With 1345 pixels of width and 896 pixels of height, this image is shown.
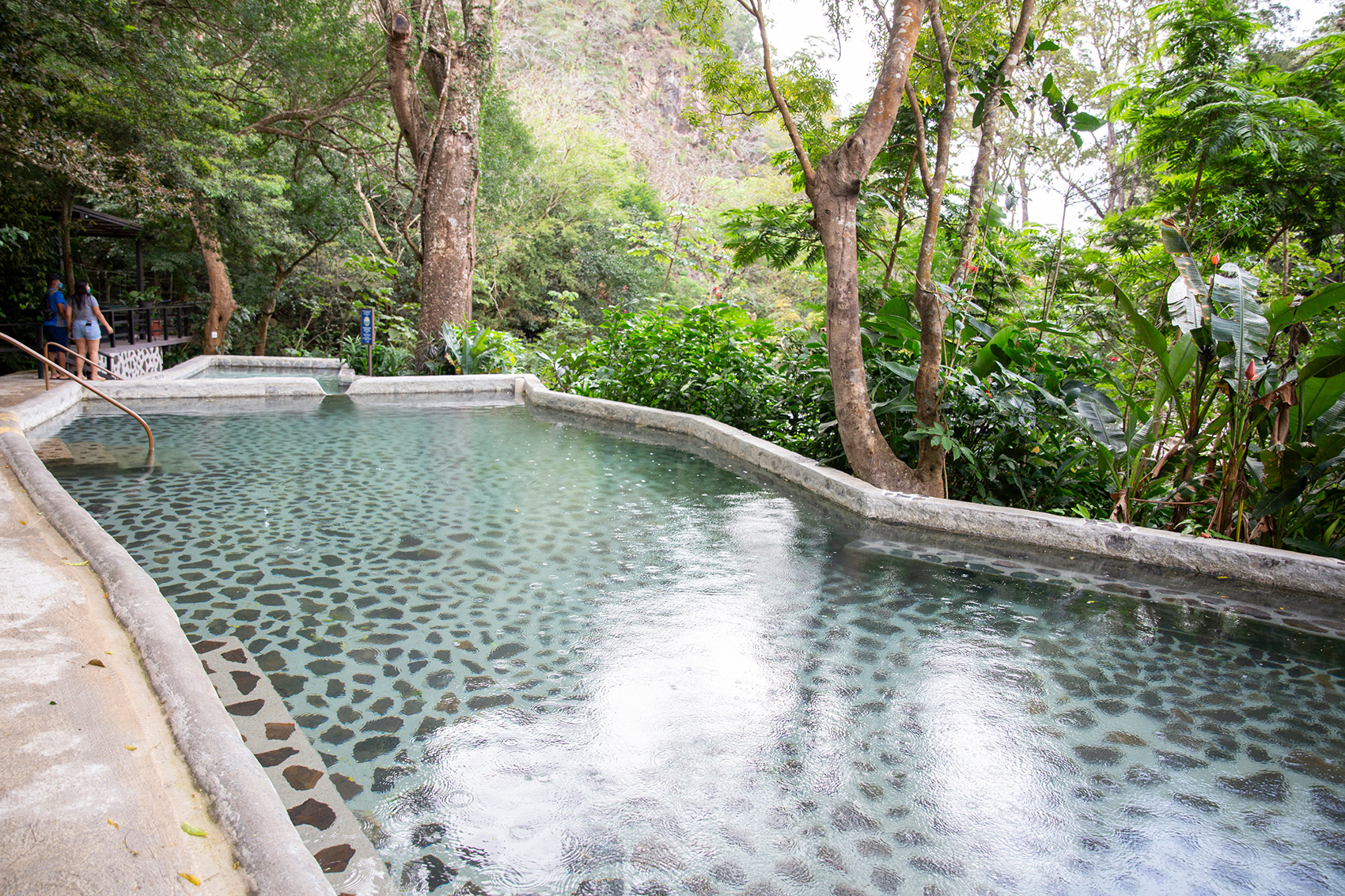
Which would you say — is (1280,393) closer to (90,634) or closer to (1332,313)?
(1332,313)

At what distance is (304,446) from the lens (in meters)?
7.28

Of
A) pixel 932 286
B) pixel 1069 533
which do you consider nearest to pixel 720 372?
pixel 932 286

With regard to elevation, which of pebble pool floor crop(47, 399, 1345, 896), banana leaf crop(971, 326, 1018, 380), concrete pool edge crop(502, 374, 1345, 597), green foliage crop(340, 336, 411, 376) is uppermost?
banana leaf crop(971, 326, 1018, 380)

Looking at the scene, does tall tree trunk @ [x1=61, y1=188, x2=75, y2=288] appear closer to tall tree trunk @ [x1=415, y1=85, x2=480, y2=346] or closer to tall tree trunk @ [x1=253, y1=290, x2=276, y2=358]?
tall tree trunk @ [x1=415, y1=85, x2=480, y2=346]

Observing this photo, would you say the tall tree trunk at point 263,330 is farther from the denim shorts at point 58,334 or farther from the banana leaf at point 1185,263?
the banana leaf at point 1185,263

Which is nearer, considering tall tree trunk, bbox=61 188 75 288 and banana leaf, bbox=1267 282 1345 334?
banana leaf, bbox=1267 282 1345 334

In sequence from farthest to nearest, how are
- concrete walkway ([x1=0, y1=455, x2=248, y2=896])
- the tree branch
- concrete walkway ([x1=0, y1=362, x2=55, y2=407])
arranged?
concrete walkway ([x1=0, y1=362, x2=55, y2=407])
the tree branch
concrete walkway ([x1=0, y1=455, x2=248, y2=896])

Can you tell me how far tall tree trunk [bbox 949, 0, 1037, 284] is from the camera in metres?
5.08

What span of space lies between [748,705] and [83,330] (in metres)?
12.0

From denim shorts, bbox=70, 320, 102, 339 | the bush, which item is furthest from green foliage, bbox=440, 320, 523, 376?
denim shorts, bbox=70, 320, 102, 339

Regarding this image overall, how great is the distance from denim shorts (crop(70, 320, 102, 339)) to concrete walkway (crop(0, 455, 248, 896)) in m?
9.91

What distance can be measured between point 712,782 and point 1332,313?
17.5 feet

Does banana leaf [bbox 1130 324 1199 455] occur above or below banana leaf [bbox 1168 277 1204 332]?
below

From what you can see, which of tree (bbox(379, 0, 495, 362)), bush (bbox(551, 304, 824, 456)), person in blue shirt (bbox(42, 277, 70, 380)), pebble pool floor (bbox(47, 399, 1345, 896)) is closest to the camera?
pebble pool floor (bbox(47, 399, 1345, 896))
